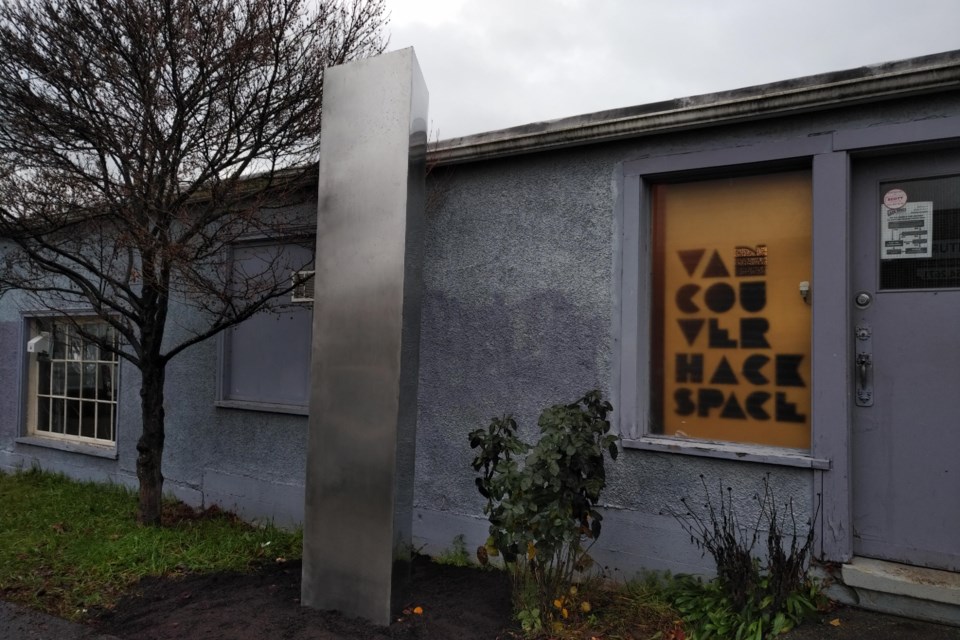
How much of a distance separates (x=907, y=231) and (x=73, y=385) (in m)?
8.34

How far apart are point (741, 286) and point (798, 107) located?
1040 mm

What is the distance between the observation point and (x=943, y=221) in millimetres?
3783

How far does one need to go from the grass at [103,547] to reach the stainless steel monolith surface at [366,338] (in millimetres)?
1305

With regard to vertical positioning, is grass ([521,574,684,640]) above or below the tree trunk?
below

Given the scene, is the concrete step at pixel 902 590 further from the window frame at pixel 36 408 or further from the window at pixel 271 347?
the window frame at pixel 36 408

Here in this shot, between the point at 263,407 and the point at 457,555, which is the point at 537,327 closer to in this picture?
the point at 457,555

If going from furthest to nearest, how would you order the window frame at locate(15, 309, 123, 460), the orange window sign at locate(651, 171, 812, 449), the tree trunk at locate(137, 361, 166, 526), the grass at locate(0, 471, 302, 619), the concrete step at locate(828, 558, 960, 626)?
the window frame at locate(15, 309, 123, 460)
the tree trunk at locate(137, 361, 166, 526)
the grass at locate(0, 471, 302, 619)
the orange window sign at locate(651, 171, 812, 449)
the concrete step at locate(828, 558, 960, 626)

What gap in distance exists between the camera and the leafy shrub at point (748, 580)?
3.51m

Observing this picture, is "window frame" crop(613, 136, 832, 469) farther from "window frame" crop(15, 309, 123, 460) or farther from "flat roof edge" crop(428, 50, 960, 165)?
"window frame" crop(15, 309, 123, 460)

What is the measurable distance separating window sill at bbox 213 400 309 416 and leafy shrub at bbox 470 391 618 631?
234cm

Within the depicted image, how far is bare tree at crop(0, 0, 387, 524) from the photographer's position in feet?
16.1

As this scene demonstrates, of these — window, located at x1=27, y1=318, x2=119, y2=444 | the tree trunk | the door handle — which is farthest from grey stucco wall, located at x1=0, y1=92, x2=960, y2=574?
window, located at x1=27, y1=318, x2=119, y2=444

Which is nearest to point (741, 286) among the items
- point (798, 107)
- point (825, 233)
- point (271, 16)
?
point (825, 233)

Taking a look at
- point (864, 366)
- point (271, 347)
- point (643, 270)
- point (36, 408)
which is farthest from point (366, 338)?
point (36, 408)
